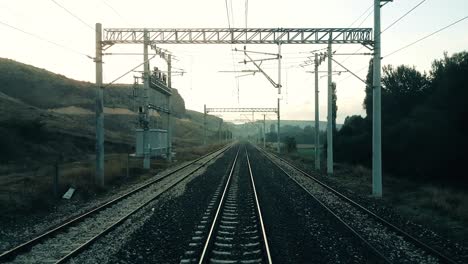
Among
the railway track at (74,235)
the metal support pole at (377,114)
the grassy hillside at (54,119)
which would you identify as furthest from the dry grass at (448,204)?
the grassy hillside at (54,119)

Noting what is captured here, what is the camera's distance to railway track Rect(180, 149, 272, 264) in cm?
923

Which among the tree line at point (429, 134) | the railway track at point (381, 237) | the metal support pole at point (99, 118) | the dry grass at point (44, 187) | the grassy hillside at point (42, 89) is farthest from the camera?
the grassy hillside at point (42, 89)

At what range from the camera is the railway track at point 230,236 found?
9.23 metres

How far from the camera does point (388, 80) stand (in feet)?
183

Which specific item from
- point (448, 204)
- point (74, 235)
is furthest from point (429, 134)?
point (74, 235)

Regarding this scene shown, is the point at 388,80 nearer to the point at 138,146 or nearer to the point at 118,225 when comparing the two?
the point at 138,146

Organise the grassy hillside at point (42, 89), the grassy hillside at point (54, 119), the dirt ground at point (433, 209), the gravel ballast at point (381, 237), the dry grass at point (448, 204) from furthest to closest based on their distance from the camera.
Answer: the grassy hillside at point (42, 89), the grassy hillside at point (54, 119), the dry grass at point (448, 204), the dirt ground at point (433, 209), the gravel ballast at point (381, 237)

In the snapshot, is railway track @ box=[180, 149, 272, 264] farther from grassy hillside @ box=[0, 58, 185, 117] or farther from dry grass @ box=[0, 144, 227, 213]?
grassy hillside @ box=[0, 58, 185, 117]

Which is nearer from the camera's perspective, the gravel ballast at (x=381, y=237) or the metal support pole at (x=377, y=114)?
the gravel ballast at (x=381, y=237)

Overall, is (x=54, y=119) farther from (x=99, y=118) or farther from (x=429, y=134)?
(x=429, y=134)

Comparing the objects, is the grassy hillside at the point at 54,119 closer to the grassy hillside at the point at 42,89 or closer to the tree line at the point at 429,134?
the grassy hillside at the point at 42,89

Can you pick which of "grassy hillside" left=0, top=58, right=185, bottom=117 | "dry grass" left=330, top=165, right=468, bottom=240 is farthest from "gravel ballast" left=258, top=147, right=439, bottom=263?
"grassy hillside" left=0, top=58, right=185, bottom=117

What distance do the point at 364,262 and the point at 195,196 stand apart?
11219 millimetres

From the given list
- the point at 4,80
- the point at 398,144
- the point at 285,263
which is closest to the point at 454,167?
the point at 398,144
